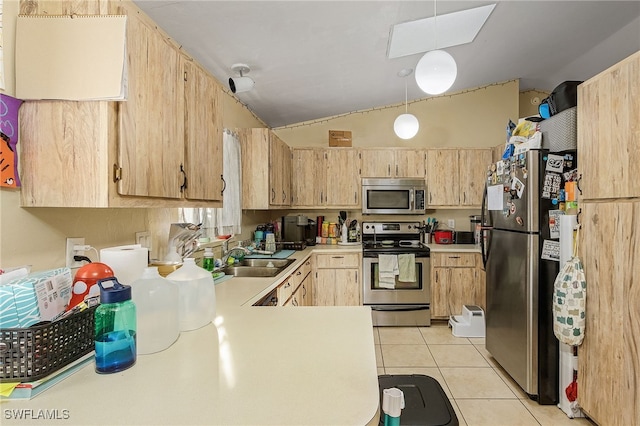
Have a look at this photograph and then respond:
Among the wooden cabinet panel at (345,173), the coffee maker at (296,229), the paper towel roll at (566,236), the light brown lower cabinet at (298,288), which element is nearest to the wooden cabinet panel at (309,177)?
the wooden cabinet panel at (345,173)

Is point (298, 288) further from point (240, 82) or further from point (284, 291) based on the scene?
point (240, 82)

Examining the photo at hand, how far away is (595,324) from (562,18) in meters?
→ 2.58

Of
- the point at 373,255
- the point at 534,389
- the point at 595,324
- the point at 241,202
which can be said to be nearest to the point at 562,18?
the point at 595,324

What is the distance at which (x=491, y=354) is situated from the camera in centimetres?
258

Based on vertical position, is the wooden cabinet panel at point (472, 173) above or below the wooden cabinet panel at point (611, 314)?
above

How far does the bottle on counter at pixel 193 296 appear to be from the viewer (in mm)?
1081

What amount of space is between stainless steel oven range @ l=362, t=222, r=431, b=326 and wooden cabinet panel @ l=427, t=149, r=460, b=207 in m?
0.80

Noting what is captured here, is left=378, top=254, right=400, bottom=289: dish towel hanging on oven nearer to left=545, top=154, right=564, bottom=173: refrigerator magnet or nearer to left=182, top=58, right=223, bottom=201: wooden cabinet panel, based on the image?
left=545, top=154, right=564, bottom=173: refrigerator magnet

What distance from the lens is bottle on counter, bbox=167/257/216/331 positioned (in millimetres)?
1081

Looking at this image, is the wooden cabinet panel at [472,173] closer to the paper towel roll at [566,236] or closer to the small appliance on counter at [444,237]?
the small appliance on counter at [444,237]

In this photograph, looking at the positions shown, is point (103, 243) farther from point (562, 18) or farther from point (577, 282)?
point (562, 18)

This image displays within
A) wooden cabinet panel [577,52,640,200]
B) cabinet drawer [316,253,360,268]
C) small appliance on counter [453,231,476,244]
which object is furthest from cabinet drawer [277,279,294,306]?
small appliance on counter [453,231,476,244]

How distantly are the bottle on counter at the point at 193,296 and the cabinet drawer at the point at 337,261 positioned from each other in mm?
2449

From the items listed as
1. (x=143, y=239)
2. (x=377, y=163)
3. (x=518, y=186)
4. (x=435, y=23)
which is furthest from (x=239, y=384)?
(x=377, y=163)
